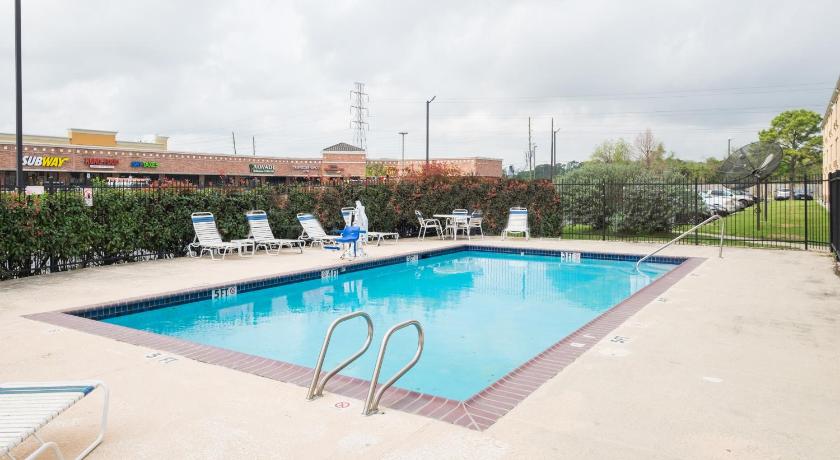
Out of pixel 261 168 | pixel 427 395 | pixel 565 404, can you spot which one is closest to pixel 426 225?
pixel 427 395

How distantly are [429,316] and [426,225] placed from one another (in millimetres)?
8734

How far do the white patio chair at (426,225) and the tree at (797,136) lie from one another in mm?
49928

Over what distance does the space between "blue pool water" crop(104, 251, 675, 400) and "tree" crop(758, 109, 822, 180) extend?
53222mm

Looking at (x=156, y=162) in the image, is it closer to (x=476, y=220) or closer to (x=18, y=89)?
(x=476, y=220)

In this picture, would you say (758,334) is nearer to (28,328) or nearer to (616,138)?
(28,328)

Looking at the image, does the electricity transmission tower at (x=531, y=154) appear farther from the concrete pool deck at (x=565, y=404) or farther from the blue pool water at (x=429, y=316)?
the concrete pool deck at (x=565, y=404)

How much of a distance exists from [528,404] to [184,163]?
4297 centimetres

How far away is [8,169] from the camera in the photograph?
32.2 metres

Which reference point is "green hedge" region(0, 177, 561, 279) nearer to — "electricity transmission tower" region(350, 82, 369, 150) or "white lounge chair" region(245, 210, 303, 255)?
"white lounge chair" region(245, 210, 303, 255)

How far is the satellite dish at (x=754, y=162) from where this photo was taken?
16.6 metres

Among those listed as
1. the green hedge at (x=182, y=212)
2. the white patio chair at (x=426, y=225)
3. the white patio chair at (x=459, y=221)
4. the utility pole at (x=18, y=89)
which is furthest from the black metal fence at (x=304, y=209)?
the utility pole at (x=18, y=89)

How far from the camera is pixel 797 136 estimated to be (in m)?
57.4

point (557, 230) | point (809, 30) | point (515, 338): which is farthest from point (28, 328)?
point (809, 30)

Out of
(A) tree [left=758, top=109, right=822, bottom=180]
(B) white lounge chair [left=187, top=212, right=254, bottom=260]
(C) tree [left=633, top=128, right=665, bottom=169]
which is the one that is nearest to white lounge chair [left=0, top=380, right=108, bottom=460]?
(B) white lounge chair [left=187, top=212, right=254, bottom=260]
